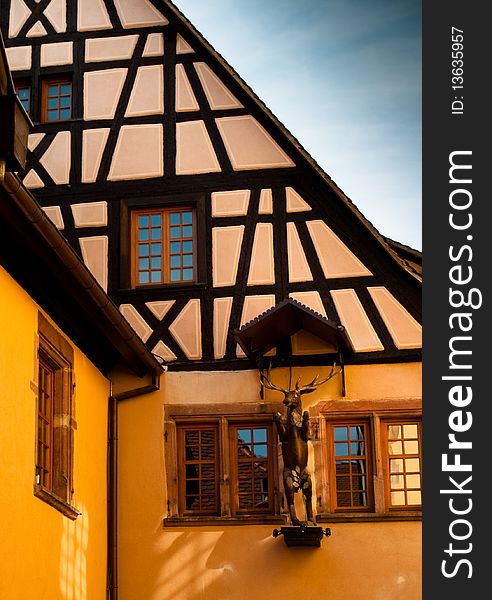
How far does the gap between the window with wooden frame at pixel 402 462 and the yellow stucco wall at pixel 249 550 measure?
30 cm

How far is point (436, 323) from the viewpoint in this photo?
11.6 meters

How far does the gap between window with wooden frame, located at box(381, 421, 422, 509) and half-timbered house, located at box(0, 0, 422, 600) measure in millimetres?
15

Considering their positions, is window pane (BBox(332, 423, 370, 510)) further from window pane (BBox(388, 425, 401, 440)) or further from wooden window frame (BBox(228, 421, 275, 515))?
wooden window frame (BBox(228, 421, 275, 515))

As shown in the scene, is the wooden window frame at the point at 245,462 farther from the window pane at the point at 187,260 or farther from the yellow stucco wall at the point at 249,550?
the window pane at the point at 187,260

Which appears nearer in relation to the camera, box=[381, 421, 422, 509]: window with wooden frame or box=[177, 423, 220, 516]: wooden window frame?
box=[381, 421, 422, 509]: window with wooden frame

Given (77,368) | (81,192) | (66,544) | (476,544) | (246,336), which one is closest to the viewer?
(476,544)

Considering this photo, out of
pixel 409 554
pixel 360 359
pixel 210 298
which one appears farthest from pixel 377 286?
pixel 409 554

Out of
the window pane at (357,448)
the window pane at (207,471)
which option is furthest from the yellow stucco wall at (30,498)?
the window pane at (357,448)

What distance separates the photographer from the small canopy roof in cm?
1401

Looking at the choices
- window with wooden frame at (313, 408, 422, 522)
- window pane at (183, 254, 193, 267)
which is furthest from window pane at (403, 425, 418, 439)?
window pane at (183, 254, 193, 267)

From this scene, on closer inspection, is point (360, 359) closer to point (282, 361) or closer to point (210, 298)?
point (282, 361)

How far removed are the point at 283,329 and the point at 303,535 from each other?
2082mm

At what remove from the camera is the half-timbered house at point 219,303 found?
1409 centimetres

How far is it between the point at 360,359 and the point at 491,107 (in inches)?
157
